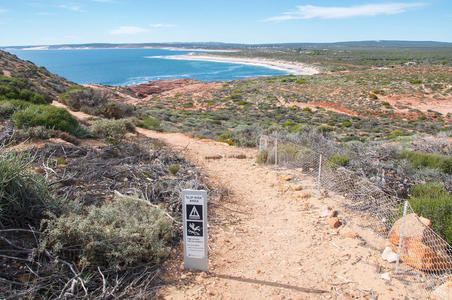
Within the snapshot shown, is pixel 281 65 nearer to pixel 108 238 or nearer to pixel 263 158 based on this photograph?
pixel 263 158

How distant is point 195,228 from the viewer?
3.78 metres

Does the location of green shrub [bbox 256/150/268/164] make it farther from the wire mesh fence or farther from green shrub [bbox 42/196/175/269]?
green shrub [bbox 42/196/175/269]

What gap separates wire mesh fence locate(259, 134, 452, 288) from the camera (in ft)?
13.5

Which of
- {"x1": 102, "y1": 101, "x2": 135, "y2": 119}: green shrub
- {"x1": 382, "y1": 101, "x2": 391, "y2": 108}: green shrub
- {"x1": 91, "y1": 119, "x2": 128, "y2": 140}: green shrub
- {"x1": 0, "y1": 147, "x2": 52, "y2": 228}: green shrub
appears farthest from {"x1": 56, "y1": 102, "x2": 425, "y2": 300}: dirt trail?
{"x1": 382, "y1": 101, "x2": 391, "y2": 108}: green shrub

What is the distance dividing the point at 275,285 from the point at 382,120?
28104mm

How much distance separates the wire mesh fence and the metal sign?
2592mm

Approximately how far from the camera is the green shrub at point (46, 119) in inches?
340

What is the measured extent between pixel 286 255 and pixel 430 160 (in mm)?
7570

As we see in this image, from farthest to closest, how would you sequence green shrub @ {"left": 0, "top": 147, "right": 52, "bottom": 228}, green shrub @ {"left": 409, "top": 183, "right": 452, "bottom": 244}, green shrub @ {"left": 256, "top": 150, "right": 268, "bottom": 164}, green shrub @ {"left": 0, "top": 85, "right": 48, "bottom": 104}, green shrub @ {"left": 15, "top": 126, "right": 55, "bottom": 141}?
green shrub @ {"left": 0, "top": 85, "right": 48, "bottom": 104} → green shrub @ {"left": 256, "top": 150, "right": 268, "bottom": 164} → green shrub @ {"left": 15, "top": 126, "right": 55, "bottom": 141} → green shrub @ {"left": 409, "top": 183, "right": 452, "bottom": 244} → green shrub @ {"left": 0, "top": 147, "right": 52, "bottom": 228}

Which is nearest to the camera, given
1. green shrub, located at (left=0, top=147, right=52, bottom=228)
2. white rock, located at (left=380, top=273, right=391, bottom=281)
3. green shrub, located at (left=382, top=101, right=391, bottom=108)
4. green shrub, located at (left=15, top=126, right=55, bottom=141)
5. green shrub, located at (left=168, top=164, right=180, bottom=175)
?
green shrub, located at (left=0, top=147, right=52, bottom=228)

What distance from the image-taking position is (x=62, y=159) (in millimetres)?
6539

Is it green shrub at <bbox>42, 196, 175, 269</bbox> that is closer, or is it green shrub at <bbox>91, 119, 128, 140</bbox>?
green shrub at <bbox>42, 196, 175, 269</bbox>

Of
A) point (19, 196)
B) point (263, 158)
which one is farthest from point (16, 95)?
point (19, 196)

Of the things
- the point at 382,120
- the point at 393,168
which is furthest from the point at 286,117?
the point at 393,168
